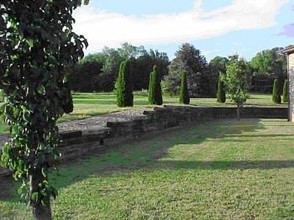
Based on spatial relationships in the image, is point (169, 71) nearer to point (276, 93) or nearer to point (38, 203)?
point (276, 93)

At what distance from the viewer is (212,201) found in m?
6.03

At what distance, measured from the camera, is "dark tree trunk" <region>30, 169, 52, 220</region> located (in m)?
2.78

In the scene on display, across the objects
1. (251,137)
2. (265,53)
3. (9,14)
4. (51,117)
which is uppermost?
(265,53)

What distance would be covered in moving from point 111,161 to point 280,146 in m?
5.10

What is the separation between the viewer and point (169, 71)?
42.6 m

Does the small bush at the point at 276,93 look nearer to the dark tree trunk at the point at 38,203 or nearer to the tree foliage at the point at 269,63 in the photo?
the tree foliage at the point at 269,63

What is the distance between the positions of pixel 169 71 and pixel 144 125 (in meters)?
27.2

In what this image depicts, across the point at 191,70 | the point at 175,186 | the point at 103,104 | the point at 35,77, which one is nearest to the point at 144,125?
the point at 103,104

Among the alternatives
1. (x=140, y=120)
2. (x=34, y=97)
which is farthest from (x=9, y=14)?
(x=140, y=120)

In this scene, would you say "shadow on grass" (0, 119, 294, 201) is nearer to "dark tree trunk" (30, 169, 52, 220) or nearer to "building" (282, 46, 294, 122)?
"dark tree trunk" (30, 169, 52, 220)

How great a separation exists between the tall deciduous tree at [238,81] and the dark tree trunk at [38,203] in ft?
78.7

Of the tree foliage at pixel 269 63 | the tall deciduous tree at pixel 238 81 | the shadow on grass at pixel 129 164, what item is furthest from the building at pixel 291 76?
the tree foliage at pixel 269 63

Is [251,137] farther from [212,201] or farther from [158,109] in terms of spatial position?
[212,201]

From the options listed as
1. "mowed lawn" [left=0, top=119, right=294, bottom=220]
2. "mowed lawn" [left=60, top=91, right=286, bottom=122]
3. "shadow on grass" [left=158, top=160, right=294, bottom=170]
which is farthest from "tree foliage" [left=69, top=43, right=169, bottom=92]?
"shadow on grass" [left=158, top=160, right=294, bottom=170]
